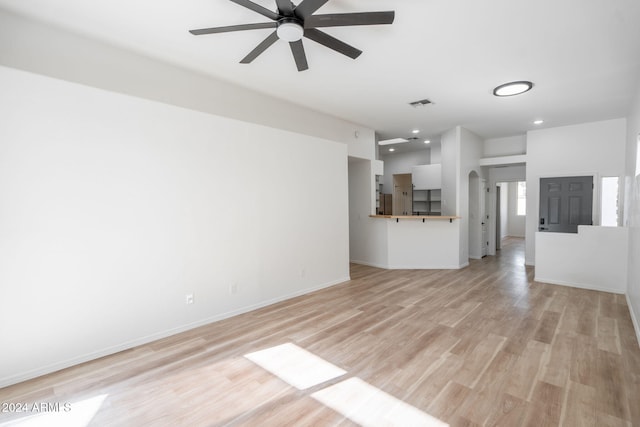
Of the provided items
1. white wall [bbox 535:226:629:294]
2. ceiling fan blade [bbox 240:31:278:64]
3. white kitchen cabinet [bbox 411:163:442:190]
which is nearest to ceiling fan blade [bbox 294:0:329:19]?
ceiling fan blade [bbox 240:31:278:64]

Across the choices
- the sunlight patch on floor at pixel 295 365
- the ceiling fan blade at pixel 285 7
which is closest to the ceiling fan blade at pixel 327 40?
the ceiling fan blade at pixel 285 7

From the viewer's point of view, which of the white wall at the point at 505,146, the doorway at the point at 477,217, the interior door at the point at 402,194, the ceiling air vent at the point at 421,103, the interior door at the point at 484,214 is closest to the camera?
the ceiling air vent at the point at 421,103

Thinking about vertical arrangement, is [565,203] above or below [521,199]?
below

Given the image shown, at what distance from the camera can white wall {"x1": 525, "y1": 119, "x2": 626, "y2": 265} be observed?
5605 mm

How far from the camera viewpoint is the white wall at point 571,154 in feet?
18.4

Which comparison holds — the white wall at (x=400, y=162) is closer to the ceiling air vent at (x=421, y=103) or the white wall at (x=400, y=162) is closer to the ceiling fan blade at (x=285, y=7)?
the ceiling air vent at (x=421, y=103)

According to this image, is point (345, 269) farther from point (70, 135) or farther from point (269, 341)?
point (70, 135)

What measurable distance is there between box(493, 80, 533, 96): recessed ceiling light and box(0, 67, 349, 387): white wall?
3.03 metres

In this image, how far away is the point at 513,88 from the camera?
4.04 m

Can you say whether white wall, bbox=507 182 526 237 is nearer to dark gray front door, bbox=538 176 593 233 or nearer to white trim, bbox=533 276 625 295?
dark gray front door, bbox=538 176 593 233

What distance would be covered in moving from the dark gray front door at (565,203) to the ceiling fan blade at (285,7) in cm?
662

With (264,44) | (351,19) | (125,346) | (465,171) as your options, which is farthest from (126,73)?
(465,171)

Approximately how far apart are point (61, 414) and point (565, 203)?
820cm

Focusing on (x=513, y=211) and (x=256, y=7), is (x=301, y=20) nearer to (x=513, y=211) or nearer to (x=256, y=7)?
(x=256, y=7)
